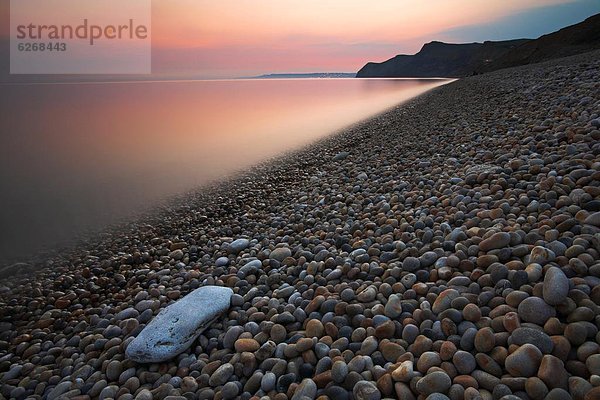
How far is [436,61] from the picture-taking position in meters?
132

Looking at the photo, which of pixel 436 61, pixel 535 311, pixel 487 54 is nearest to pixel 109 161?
pixel 535 311

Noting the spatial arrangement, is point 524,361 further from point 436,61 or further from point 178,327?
point 436,61

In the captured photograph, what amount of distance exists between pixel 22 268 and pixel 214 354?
429 cm

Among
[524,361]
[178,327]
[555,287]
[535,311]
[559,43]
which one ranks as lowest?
[178,327]

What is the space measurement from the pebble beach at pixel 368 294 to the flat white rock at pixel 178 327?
23mm

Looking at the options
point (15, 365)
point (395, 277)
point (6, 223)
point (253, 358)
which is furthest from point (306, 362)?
point (6, 223)

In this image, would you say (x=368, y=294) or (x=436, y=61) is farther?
(x=436, y=61)

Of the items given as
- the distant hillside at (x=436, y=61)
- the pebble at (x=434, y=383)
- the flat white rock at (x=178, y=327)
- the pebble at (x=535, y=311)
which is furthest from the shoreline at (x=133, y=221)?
the distant hillside at (x=436, y=61)

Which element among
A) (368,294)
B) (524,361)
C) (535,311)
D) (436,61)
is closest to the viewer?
(524,361)

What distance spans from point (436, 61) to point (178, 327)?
150848 mm

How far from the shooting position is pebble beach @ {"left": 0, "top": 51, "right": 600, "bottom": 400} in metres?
1.85

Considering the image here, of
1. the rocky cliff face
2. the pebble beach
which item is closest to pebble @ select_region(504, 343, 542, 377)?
the pebble beach

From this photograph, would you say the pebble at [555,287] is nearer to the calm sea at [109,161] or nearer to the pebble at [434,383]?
the pebble at [434,383]

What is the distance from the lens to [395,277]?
277 centimetres
